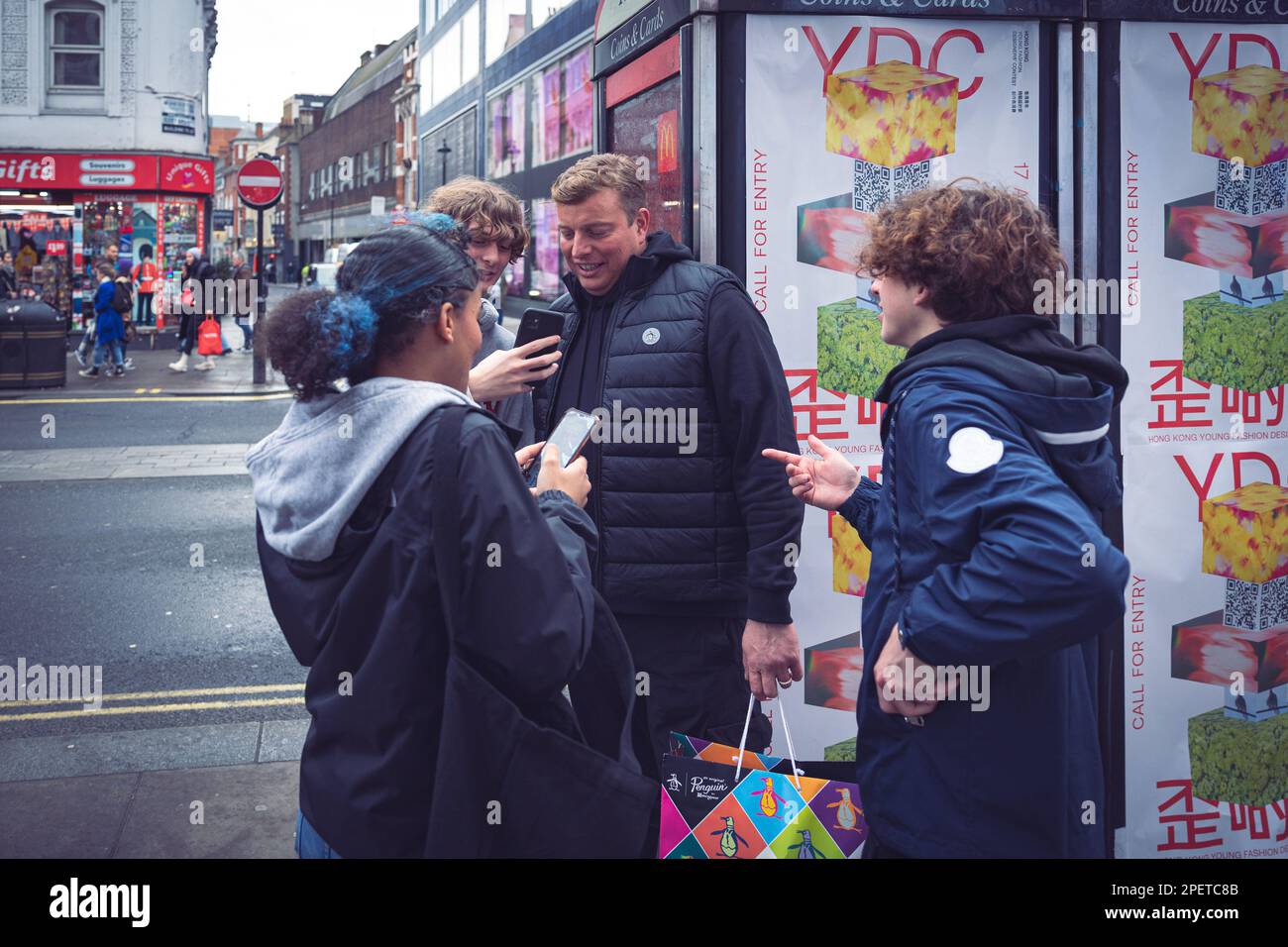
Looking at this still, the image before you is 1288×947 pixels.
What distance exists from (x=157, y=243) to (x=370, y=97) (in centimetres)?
4008

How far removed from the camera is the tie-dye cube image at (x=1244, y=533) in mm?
3557

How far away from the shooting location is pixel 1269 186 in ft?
11.6

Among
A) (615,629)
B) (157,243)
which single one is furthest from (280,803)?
(157,243)

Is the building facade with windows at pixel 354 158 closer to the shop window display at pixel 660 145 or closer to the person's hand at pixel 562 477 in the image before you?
the shop window display at pixel 660 145

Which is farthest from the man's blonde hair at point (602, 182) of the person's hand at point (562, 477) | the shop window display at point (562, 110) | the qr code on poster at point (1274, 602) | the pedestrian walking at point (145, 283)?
the pedestrian walking at point (145, 283)

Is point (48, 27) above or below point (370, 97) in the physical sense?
below

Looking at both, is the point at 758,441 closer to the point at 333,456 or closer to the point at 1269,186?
the point at 333,456

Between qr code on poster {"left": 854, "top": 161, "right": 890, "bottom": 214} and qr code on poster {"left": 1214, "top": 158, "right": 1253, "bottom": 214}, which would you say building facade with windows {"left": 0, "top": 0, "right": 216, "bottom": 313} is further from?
qr code on poster {"left": 1214, "top": 158, "right": 1253, "bottom": 214}

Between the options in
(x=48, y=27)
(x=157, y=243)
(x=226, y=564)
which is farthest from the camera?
(x=157, y=243)

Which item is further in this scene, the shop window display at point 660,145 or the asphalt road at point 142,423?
the asphalt road at point 142,423

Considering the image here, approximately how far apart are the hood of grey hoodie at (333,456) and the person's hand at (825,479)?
0.96m

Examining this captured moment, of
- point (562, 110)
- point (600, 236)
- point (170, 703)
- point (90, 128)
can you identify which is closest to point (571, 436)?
point (600, 236)
